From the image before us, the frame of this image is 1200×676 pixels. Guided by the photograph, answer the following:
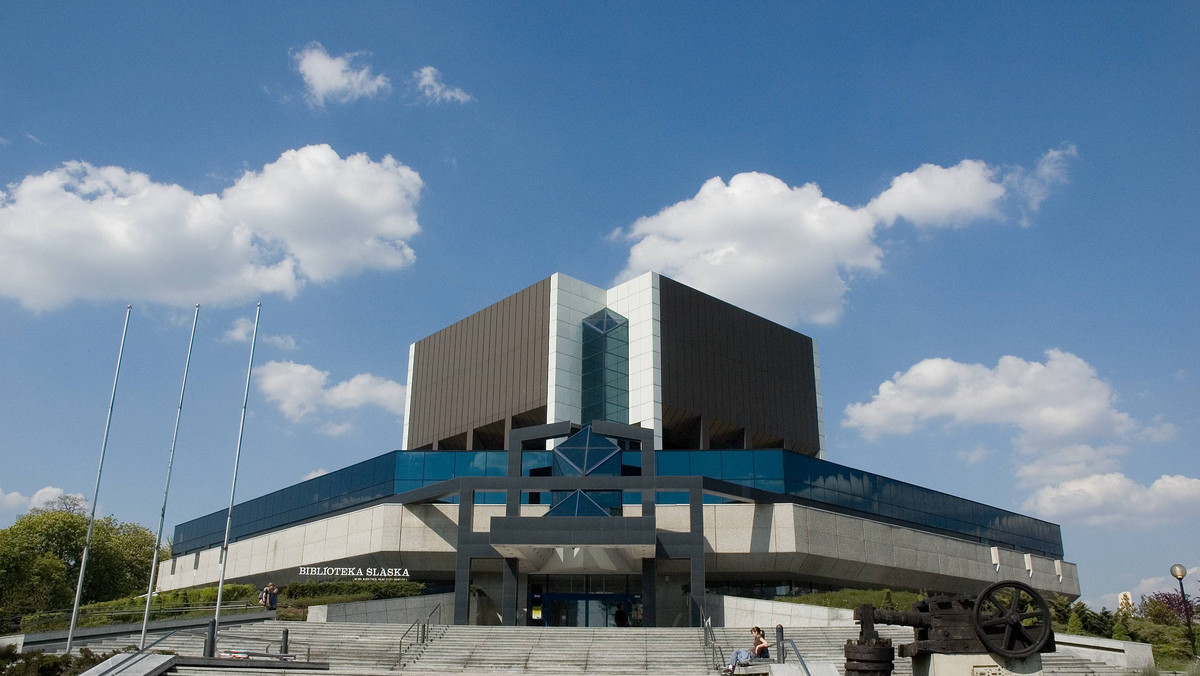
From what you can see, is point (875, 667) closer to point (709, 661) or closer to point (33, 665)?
point (709, 661)

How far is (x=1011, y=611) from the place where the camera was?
1235 centimetres

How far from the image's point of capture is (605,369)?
51031 millimetres

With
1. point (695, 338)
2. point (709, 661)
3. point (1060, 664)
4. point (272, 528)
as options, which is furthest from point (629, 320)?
point (1060, 664)

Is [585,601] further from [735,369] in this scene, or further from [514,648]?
[735,369]

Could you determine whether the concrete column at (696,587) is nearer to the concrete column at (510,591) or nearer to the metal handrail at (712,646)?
the concrete column at (510,591)

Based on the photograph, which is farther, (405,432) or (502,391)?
(405,432)

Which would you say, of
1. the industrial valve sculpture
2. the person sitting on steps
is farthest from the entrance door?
the industrial valve sculpture

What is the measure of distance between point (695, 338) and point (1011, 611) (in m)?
40.4

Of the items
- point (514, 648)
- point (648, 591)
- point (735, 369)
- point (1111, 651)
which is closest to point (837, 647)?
point (1111, 651)

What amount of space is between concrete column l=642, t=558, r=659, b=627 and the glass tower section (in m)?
11.4

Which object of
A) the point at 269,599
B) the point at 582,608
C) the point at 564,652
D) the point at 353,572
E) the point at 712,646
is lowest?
the point at 564,652

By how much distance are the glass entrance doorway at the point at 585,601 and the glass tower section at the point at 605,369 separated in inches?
379

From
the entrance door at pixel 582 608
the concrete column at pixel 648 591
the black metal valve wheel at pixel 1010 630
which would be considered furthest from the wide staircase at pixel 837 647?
the entrance door at pixel 582 608

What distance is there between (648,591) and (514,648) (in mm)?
12622
